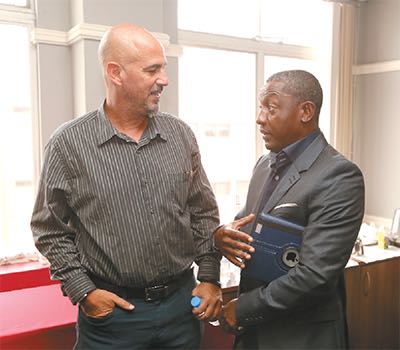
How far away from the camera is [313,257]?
1209mm

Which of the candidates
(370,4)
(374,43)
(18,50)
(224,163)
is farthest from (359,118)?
(18,50)

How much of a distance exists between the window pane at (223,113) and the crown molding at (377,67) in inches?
41.4

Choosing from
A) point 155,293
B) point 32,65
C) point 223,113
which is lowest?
point 155,293

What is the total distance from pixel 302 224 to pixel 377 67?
2883 mm

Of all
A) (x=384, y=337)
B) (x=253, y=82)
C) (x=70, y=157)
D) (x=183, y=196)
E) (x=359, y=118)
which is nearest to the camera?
(x=70, y=157)

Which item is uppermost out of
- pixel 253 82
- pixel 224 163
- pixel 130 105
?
pixel 253 82

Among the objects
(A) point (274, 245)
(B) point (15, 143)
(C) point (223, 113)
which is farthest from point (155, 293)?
(C) point (223, 113)

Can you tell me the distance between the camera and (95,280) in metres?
1.39

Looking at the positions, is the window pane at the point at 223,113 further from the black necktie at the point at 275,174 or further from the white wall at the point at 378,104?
the black necktie at the point at 275,174

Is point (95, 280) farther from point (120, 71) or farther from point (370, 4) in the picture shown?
point (370, 4)

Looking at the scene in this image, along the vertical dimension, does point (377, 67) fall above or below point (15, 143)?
above

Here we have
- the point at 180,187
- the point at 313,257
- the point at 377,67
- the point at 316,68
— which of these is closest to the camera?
the point at 313,257

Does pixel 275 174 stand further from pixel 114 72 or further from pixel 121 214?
pixel 114 72

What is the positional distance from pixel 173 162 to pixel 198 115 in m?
1.85
